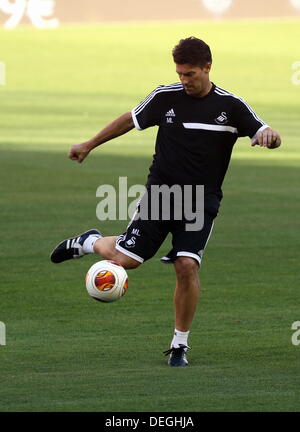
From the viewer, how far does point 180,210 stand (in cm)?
1042

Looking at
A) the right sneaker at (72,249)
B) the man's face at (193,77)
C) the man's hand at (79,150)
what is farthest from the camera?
the right sneaker at (72,249)

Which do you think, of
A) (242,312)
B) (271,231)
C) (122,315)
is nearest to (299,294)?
(242,312)

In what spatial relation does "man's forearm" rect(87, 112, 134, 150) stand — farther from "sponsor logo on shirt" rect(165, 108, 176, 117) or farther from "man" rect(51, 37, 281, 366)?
"sponsor logo on shirt" rect(165, 108, 176, 117)

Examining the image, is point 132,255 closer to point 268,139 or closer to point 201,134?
point 201,134

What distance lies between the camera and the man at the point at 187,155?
33.6 ft

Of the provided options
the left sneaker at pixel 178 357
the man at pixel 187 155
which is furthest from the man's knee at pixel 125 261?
the left sneaker at pixel 178 357

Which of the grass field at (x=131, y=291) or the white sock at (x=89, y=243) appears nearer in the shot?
the grass field at (x=131, y=291)

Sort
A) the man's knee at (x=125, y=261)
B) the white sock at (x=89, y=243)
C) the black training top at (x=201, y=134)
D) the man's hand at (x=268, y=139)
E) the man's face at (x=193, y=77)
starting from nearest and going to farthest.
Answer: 1. the man's hand at (x=268, y=139)
2. the man's face at (x=193, y=77)
3. the black training top at (x=201, y=134)
4. the man's knee at (x=125, y=261)
5. the white sock at (x=89, y=243)

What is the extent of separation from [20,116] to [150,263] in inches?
711

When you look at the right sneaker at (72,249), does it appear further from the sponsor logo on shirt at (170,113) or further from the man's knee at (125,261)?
the sponsor logo on shirt at (170,113)

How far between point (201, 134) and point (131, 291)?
3.44 metres

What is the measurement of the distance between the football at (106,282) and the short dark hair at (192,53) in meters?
1.70

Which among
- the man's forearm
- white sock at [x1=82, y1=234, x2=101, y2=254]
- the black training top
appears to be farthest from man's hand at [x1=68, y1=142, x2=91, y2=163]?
white sock at [x1=82, y1=234, x2=101, y2=254]

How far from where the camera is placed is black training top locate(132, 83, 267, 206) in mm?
10383
